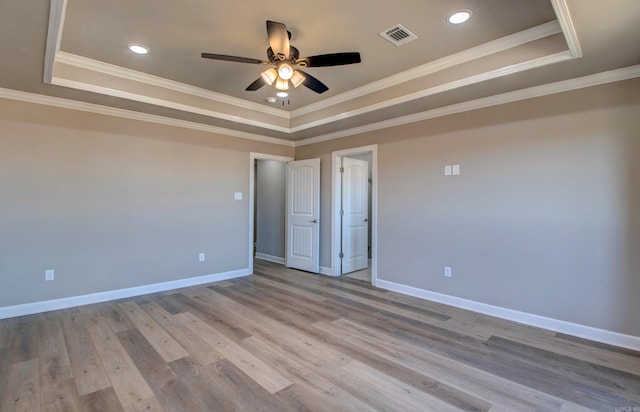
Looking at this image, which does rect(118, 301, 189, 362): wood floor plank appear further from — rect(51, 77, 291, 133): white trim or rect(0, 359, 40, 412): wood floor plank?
rect(51, 77, 291, 133): white trim

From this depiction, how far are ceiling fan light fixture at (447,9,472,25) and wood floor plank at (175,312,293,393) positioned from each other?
10.4ft

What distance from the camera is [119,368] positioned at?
2.40 m

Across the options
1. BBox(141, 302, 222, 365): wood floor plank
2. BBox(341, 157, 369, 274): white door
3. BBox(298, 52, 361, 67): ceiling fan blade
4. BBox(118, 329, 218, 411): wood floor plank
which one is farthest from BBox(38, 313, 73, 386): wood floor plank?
BBox(341, 157, 369, 274): white door

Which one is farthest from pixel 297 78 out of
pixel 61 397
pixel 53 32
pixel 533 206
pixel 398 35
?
pixel 61 397

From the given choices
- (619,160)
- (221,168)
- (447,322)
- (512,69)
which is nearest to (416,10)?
(512,69)

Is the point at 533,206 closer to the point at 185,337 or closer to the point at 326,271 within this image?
the point at 326,271

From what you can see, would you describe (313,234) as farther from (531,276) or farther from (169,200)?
(531,276)

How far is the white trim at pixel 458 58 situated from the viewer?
2646mm

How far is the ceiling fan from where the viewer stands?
2428 mm

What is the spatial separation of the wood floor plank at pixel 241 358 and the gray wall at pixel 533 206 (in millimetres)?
2563

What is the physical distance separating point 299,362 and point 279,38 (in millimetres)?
2650

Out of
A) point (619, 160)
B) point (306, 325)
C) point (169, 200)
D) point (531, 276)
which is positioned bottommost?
point (306, 325)

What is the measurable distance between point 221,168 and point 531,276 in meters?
4.56

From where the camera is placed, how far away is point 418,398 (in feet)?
6.73
